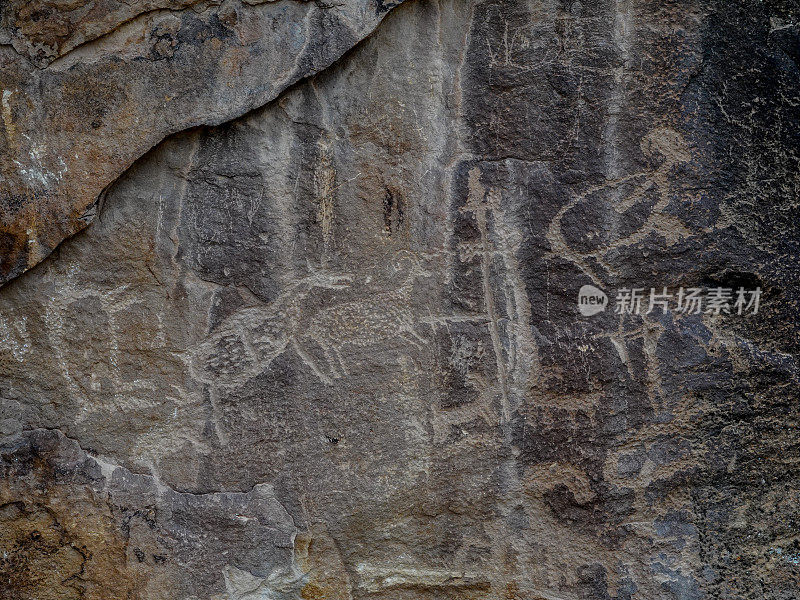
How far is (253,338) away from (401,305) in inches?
16.4


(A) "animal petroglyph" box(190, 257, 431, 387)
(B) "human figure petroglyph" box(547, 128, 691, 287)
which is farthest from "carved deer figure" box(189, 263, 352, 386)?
(B) "human figure petroglyph" box(547, 128, 691, 287)

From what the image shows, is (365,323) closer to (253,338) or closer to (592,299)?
(253,338)

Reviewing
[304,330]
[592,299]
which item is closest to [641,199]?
[592,299]

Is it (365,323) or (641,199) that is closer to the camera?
(641,199)

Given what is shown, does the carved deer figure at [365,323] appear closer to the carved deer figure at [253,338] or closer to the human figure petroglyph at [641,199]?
the carved deer figure at [253,338]

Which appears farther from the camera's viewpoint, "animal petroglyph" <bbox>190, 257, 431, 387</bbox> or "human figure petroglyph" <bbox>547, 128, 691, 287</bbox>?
"animal petroglyph" <bbox>190, 257, 431, 387</bbox>

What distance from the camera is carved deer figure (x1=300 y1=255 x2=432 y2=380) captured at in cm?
201

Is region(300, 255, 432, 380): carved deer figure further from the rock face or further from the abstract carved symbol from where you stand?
the abstract carved symbol

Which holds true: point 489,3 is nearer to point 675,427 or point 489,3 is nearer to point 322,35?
point 322,35

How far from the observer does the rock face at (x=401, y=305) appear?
1.86 metres

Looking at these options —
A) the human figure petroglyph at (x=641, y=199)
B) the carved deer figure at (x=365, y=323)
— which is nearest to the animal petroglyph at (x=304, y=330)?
the carved deer figure at (x=365, y=323)

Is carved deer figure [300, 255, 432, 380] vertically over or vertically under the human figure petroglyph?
under

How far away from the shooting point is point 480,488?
6.73 ft

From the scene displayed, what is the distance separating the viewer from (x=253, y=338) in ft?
6.59
